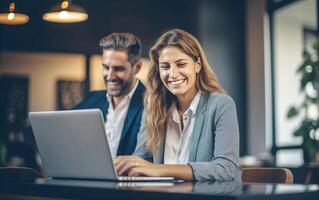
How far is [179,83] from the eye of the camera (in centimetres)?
258

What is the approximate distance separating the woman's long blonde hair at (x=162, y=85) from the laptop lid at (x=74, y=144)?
46 cm

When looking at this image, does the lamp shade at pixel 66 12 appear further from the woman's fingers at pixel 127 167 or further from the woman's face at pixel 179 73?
the woman's fingers at pixel 127 167

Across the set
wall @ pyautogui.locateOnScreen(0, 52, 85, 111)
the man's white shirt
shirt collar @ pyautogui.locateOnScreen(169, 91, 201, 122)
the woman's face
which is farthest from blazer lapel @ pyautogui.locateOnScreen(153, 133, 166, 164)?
wall @ pyautogui.locateOnScreen(0, 52, 85, 111)

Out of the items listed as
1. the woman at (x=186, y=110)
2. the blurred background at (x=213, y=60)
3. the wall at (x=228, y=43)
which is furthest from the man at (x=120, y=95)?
the wall at (x=228, y=43)

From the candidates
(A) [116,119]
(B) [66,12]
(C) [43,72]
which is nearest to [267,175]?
(A) [116,119]

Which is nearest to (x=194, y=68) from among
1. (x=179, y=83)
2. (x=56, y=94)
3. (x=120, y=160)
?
(x=179, y=83)

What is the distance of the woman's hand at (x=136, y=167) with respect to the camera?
6.93 ft

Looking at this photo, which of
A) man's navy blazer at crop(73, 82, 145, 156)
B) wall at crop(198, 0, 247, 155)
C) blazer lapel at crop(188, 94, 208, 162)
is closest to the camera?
blazer lapel at crop(188, 94, 208, 162)

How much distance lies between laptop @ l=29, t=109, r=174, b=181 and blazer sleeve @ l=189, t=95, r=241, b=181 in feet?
0.54

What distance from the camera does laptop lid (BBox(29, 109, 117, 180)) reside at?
2.03 meters

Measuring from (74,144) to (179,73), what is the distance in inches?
26.2

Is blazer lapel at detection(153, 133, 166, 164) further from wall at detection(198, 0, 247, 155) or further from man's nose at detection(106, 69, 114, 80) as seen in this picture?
wall at detection(198, 0, 247, 155)

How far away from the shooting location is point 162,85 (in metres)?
2.66

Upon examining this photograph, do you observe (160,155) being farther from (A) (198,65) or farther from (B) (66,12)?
(B) (66,12)
